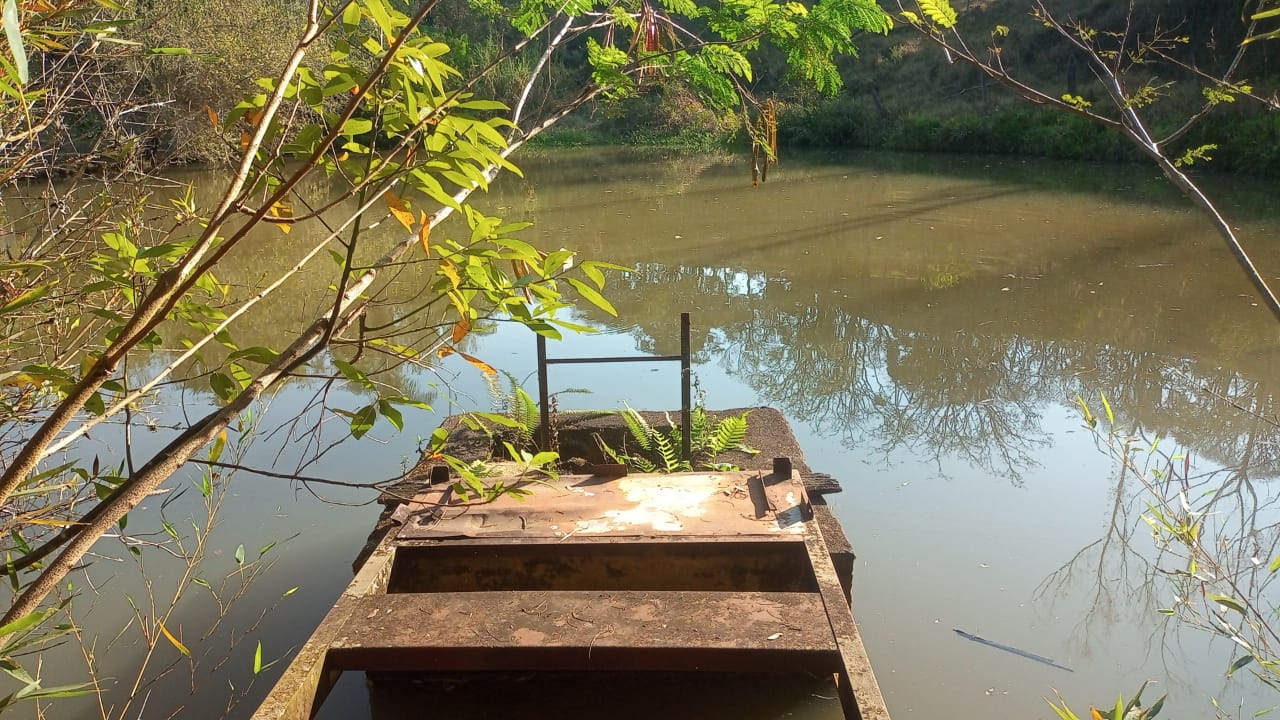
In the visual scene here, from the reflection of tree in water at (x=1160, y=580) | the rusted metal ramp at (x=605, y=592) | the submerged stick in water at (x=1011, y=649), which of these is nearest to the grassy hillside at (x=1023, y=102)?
the reflection of tree in water at (x=1160, y=580)

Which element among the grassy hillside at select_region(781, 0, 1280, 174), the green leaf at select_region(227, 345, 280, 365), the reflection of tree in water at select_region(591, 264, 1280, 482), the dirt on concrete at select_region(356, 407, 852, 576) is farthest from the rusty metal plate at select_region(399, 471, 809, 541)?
the grassy hillside at select_region(781, 0, 1280, 174)

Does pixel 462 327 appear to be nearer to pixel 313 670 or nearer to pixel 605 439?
pixel 313 670

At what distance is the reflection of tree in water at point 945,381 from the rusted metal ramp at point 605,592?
8.07 ft

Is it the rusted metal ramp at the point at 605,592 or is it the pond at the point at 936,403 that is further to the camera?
the pond at the point at 936,403

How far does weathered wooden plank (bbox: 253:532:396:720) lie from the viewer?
2.21 metres

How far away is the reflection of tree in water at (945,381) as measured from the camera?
548 cm

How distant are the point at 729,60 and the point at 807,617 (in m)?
1.65

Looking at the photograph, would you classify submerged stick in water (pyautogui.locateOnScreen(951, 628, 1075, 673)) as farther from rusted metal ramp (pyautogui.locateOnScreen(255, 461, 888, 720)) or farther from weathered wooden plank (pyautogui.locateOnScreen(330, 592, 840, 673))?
weathered wooden plank (pyautogui.locateOnScreen(330, 592, 840, 673))

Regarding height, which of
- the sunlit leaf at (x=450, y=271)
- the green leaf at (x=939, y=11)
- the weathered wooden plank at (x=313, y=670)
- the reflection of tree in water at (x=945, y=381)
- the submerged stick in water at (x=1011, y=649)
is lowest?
the submerged stick in water at (x=1011, y=649)

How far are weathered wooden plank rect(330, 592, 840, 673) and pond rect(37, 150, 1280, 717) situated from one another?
0.59 m

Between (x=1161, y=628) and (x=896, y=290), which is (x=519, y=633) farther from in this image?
(x=896, y=290)

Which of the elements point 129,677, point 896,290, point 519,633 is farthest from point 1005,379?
point 129,677

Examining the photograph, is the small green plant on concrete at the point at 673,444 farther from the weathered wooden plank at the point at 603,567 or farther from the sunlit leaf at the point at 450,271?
the sunlit leaf at the point at 450,271

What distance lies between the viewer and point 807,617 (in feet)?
8.33
